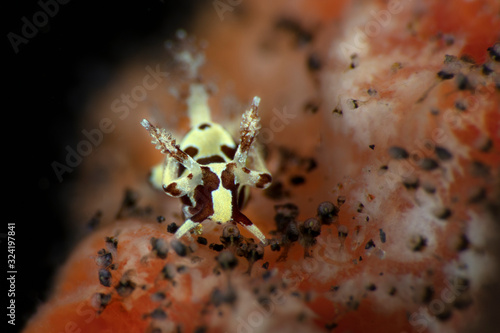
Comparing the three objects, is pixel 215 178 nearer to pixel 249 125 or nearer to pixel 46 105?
pixel 249 125

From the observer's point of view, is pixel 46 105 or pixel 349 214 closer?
pixel 349 214

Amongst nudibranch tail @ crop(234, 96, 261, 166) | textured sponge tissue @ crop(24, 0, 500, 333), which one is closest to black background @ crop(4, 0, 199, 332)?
textured sponge tissue @ crop(24, 0, 500, 333)

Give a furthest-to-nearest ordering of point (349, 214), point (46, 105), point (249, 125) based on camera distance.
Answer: point (46, 105) → point (249, 125) → point (349, 214)

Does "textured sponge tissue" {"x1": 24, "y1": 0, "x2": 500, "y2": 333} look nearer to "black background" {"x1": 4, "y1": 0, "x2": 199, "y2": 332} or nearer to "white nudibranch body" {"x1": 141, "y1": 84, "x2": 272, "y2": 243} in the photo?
"white nudibranch body" {"x1": 141, "y1": 84, "x2": 272, "y2": 243}

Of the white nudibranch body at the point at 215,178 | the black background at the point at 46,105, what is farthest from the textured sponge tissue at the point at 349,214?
the black background at the point at 46,105

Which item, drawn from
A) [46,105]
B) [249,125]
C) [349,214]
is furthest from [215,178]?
[46,105]

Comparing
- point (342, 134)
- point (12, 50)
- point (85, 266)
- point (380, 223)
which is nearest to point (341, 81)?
point (342, 134)
